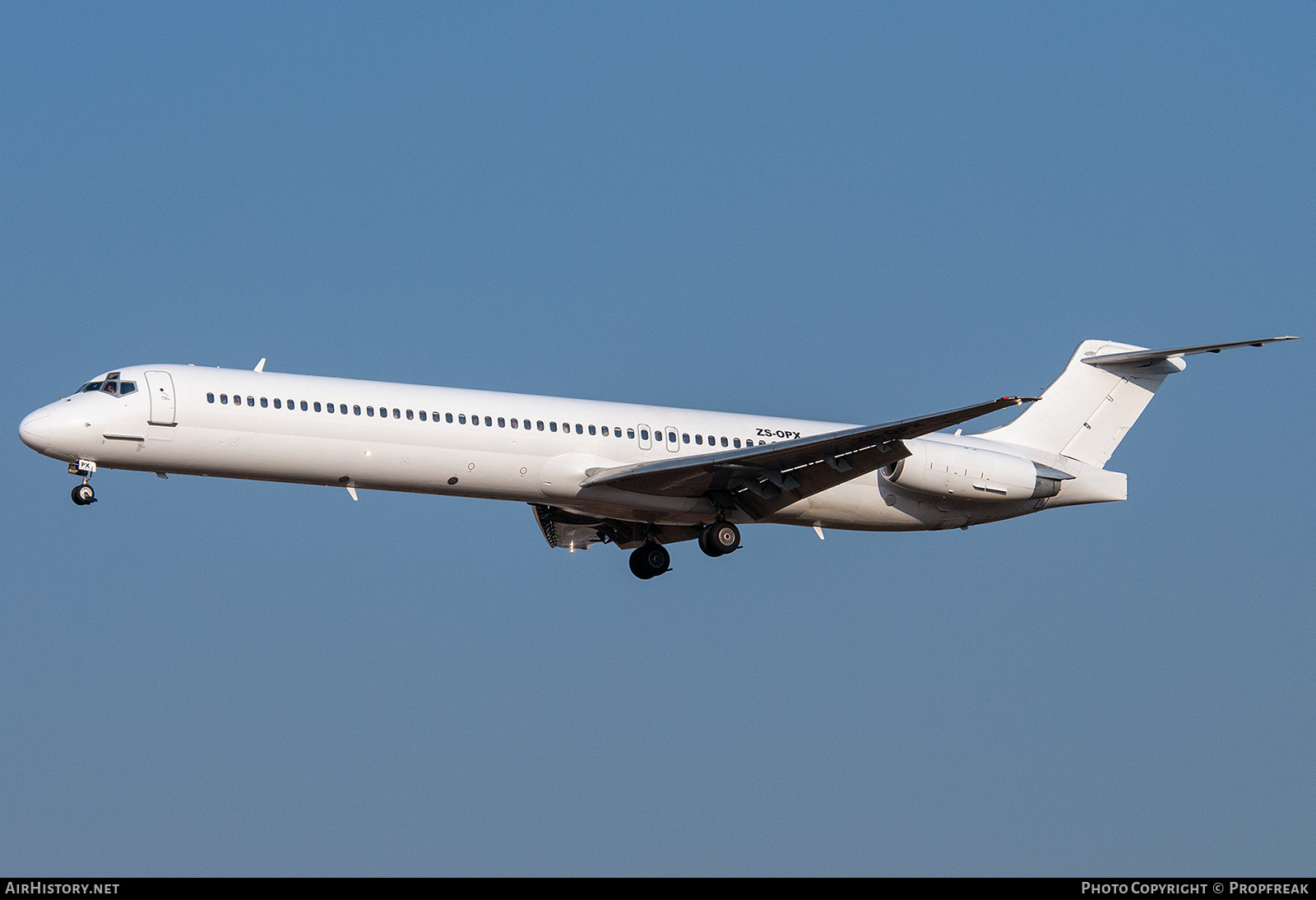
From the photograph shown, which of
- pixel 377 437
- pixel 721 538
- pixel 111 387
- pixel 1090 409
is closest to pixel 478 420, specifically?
pixel 377 437

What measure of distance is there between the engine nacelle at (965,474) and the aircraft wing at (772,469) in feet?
4.22

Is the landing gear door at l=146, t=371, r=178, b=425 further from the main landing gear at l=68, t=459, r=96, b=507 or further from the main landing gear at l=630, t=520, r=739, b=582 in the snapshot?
the main landing gear at l=630, t=520, r=739, b=582

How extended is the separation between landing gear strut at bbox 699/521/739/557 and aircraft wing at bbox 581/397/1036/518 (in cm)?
43

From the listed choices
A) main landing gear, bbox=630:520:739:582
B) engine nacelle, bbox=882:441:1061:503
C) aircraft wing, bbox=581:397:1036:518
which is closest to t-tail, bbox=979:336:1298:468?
engine nacelle, bbox=882:441:1061:503

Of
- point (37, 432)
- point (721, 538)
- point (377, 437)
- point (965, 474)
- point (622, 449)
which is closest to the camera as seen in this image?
point (37, 432)

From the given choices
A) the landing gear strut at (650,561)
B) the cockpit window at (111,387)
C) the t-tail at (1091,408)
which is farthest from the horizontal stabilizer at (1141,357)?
the cockpit window at (111,387)

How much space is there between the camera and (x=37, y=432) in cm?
2559

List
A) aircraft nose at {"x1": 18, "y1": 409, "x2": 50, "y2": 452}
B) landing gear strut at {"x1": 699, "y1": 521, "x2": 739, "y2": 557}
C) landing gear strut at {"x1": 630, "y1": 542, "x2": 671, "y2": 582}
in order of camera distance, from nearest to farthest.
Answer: aircraft nose at {"x1": 18, "y1": 409, "x2": 50, "y2": 452} < landing gear strut at {"x1": 699, "y1": 521, "x2": 739, "y2": 557} < landing gear strut at {"x1": 630, "y1": 542, "x2": 671, "y2": 582}

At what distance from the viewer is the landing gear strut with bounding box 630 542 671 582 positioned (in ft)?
104

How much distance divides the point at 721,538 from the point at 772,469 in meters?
1.81

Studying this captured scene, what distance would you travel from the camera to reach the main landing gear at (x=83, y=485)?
25797mm

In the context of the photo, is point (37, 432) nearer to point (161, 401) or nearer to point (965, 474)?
point (161, 401)
